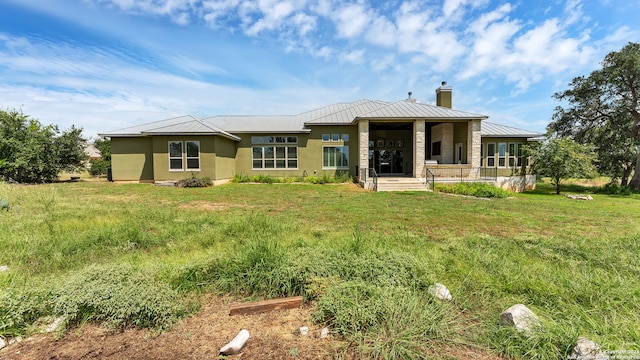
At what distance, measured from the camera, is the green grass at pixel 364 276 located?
2279 mm

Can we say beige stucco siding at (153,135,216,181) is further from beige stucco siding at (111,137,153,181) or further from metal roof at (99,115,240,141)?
beige stucco siding at (111,137,153,181)

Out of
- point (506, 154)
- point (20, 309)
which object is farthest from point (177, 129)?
point (506, 154)

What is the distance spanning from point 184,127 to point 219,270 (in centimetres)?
1571

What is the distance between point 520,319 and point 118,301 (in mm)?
3575

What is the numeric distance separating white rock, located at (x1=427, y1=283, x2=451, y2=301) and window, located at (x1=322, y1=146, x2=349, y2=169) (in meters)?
16.6

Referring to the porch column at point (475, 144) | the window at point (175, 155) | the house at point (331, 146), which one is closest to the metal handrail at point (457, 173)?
the house at point (331, 146)

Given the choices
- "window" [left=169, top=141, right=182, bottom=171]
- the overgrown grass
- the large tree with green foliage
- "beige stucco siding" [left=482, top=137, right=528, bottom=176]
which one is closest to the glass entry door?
the overgrown grass

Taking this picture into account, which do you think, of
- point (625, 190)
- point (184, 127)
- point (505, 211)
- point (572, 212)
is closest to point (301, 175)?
point (184, 127)

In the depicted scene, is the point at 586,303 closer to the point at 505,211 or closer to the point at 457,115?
the point at 505,211

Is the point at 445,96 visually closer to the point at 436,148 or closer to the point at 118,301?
the point at 436,148

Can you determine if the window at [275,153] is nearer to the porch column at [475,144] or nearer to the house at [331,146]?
the house at [331,146]

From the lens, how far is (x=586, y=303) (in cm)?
276

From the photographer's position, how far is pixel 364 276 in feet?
10.2

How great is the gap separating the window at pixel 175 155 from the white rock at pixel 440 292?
17.0 meters
